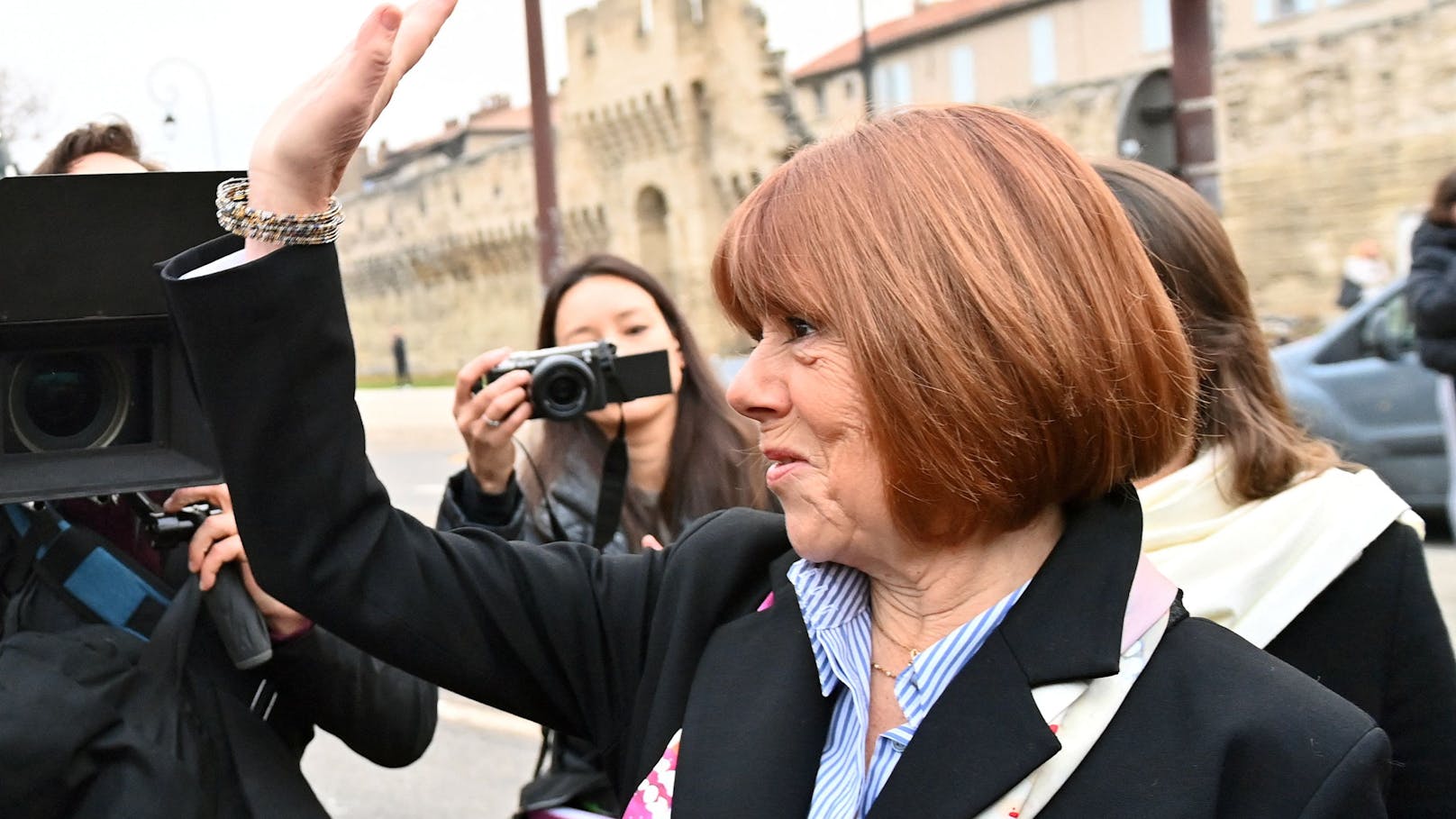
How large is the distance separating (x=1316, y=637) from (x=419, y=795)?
359 cm

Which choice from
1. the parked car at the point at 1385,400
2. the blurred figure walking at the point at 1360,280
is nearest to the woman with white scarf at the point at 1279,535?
the parked car at the point at 1385,400

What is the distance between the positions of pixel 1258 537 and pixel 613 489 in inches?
47.8

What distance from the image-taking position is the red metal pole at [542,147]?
1087 cm

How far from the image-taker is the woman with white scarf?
1760mm

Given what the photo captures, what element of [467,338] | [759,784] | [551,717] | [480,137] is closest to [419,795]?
[551,717]

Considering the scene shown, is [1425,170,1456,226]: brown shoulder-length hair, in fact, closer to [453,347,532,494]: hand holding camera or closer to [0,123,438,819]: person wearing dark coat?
[453,347,532,494]: hand holding camera

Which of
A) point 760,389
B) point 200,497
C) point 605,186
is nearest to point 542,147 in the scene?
point 200,497

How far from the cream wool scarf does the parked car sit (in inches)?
211

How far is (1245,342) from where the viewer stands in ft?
6.77

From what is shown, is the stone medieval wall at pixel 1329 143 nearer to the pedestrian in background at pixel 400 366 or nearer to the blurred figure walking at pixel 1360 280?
the blurred figure walking at pixel 1360 280

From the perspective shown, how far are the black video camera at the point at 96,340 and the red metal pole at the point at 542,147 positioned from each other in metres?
9.05

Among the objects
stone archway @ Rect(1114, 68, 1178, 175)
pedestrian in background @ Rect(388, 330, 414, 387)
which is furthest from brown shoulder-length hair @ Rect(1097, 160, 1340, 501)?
pedestrian in background @ Rect(388, 330, 414, 387)

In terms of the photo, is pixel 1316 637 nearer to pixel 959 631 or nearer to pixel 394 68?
pixel 959 631

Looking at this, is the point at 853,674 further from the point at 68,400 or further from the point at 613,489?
the point at 613,489
